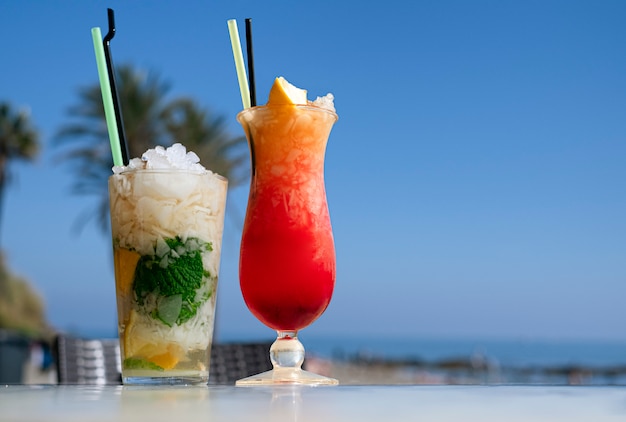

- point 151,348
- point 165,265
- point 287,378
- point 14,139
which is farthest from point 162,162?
point 14,139

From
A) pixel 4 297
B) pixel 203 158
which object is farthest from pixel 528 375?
pixel 4 297

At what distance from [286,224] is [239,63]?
0.40 meters

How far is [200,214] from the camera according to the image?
1313mm

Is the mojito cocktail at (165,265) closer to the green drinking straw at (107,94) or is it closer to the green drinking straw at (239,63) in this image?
the green drinking straw at (107,94)

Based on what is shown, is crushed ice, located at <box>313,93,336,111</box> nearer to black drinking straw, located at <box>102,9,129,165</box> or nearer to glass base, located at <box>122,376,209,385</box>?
black drinking straw, located at <box>102,9,129,165</box>

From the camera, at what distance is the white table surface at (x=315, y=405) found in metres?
0.60

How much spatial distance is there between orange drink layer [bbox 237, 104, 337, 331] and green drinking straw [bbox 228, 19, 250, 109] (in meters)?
0.16

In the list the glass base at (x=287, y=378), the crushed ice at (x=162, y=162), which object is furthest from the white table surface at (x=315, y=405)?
the crushed ice at (x=162, y=162)

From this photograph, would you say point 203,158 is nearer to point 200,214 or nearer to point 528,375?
point 200,214

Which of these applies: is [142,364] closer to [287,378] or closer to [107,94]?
[287,378]

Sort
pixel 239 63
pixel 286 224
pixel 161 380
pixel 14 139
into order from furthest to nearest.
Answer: pixel 14 139 → pixel 239 63 → pixel 286 224 → pixel 161 380

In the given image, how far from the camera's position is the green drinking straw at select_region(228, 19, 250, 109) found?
5.33 feet

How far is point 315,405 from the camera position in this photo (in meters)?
0.66

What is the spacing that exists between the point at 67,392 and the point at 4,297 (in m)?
35.3
